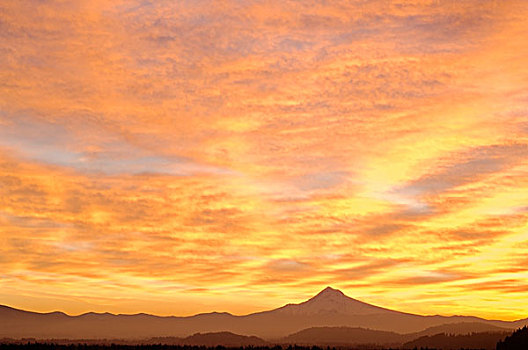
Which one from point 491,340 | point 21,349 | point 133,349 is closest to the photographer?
point 21,349

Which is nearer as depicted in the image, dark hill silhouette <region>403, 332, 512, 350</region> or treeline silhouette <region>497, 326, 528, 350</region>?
treeline silhouette <region>497, 326, 528, 350</region>

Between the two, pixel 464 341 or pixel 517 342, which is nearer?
pixel 517 342

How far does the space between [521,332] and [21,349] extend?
201 feet

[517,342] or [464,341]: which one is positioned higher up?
[464,341]

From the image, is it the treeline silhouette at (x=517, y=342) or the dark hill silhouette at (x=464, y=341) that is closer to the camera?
the treeline silhouette at (x=517, y=342)

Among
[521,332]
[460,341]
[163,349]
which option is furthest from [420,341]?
[163,349]

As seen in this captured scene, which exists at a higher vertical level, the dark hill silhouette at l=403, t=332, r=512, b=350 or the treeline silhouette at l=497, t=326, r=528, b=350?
the dark hill silhouette at l=403, t=332, r=512, b=350

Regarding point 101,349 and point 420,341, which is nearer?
point 101,349

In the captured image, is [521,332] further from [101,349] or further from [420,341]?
[420,341]

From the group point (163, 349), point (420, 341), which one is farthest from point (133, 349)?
point (420, 341)

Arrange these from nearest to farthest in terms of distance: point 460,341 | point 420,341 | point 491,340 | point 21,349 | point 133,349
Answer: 1. point 21,349
2. point 133,349
3. point 491,340
4. point 460,341
5. point 420,341

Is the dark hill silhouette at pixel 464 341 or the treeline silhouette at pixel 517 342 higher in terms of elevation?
the dark hill silhouette at pixel 464 341

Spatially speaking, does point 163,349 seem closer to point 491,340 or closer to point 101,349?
point 101,349

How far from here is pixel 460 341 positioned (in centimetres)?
16050
